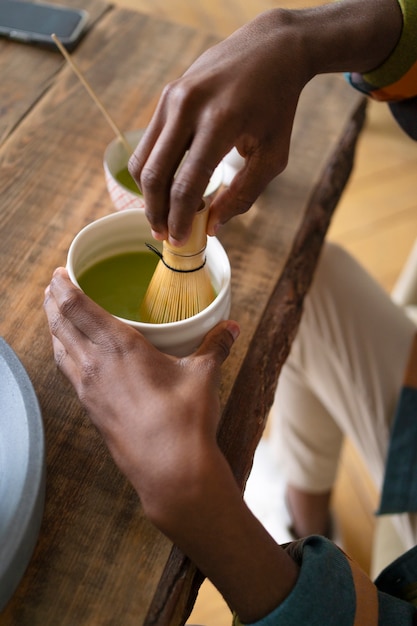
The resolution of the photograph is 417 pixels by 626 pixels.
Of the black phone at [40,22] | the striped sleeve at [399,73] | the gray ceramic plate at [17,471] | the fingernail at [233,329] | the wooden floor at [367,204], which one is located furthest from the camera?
the wooden floor at [367,204]

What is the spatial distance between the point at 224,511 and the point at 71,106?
0.52 metres

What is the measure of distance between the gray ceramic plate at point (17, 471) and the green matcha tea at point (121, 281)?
0.09 metres

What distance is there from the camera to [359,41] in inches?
25.5

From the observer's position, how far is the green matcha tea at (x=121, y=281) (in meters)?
0.57

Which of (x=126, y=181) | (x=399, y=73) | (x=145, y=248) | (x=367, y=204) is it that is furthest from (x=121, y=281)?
(x=367, y=204)

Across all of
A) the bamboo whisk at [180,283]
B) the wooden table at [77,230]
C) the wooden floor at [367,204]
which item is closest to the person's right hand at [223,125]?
the bamboo whisk at [180,283]

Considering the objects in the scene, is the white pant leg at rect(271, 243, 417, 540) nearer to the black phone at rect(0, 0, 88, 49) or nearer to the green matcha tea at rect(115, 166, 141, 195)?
the green matcha tea at rect(115, 166, 141, 195)

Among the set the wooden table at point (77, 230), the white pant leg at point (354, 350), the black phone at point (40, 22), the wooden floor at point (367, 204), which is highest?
the black phone at point (40, 22)

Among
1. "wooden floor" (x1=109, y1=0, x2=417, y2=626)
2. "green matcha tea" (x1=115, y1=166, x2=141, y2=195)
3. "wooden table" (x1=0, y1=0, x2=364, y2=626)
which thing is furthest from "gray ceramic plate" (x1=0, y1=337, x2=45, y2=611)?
"wooden floor" (x1=109, y1=0, x2=417, y2=626)

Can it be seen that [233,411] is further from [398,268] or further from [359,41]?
[398,268]

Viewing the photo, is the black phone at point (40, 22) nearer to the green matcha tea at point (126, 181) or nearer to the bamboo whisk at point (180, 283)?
the green matcha tea at point (126, 181)

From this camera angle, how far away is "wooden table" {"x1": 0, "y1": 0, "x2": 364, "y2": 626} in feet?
1.52

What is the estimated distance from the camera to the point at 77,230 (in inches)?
26.3

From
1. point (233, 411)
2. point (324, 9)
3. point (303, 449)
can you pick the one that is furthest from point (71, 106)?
point (303, 449)
